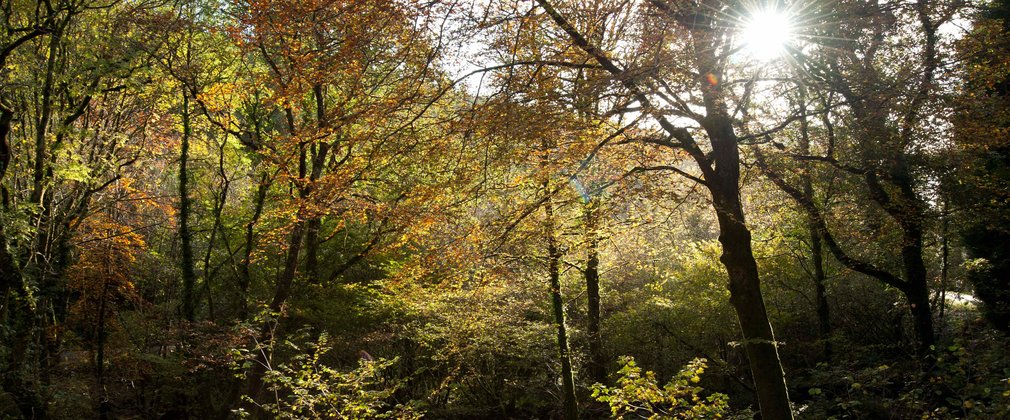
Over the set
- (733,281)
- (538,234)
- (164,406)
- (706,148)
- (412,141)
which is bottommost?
(164,406)

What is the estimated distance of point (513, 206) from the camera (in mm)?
7551

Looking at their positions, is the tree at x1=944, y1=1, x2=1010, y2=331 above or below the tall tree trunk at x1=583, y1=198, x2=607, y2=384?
above

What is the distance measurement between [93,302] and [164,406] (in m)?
2.79

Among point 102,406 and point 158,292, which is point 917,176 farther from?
point 158,292

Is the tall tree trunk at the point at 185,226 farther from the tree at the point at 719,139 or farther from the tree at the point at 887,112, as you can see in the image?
the tree at the point at 887,112

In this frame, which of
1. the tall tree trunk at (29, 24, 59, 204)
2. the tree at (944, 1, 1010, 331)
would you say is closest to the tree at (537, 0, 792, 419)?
the tree at (944, 1, 1010, 331)

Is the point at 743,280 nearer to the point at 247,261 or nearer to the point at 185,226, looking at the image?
the point at 247,261

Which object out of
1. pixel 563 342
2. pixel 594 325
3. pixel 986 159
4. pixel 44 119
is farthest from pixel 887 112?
pixel 44 119

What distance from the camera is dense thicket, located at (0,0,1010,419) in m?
4.96

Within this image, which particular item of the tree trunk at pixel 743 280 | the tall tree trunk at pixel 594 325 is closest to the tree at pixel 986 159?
the tree trunk at pixel 743 280

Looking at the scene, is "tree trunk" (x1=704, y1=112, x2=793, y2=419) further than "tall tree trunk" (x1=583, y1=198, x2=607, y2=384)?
No

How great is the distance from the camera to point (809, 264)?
40.9ft

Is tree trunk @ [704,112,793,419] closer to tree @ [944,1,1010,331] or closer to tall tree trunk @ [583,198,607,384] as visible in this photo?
tree @ [944,1,1010,331]

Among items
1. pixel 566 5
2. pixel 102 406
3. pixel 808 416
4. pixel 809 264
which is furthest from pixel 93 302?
pixel 809 264
